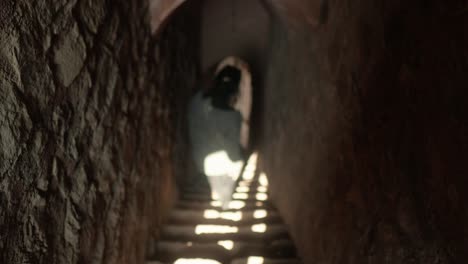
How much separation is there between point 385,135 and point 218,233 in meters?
1.50

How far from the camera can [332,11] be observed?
5.15ft

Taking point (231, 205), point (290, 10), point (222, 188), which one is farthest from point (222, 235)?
point (290, 10)

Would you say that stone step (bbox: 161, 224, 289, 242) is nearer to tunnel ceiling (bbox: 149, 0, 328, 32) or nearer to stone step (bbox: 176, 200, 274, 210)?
stone step (bbox: 176, 200, 274, 210)

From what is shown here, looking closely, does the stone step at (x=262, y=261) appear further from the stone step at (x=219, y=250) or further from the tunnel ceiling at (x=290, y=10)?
the tunnel ceiling at (x=290, y=10)

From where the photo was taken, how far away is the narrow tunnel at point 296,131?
0.77 metres

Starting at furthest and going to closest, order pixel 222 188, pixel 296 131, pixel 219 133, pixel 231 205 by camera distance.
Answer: pixel 219 133 < pixel 222 188 < pixel 231 205 < pixel 296 131

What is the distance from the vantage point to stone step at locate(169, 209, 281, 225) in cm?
249

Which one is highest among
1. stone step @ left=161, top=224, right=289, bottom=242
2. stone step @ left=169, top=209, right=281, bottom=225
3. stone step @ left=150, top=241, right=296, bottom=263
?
stone step @ left=169, top=209, right=281, bottom=225

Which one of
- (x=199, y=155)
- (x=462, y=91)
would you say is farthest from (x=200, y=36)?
(x=462, y=91)

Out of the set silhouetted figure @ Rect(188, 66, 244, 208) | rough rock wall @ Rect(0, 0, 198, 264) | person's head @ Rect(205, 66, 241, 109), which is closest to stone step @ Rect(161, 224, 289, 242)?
rough rock wall @ Rect(0, 0, 198, 264)

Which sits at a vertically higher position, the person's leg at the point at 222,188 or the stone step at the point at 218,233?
the person's leg at the point at 222,188

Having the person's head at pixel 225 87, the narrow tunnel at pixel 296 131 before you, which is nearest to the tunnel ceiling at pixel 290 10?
the narrow tunnel at pixel 296 131

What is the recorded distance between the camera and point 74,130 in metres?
1.09

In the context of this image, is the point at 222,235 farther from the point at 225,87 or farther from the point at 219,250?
the point at 225,87
